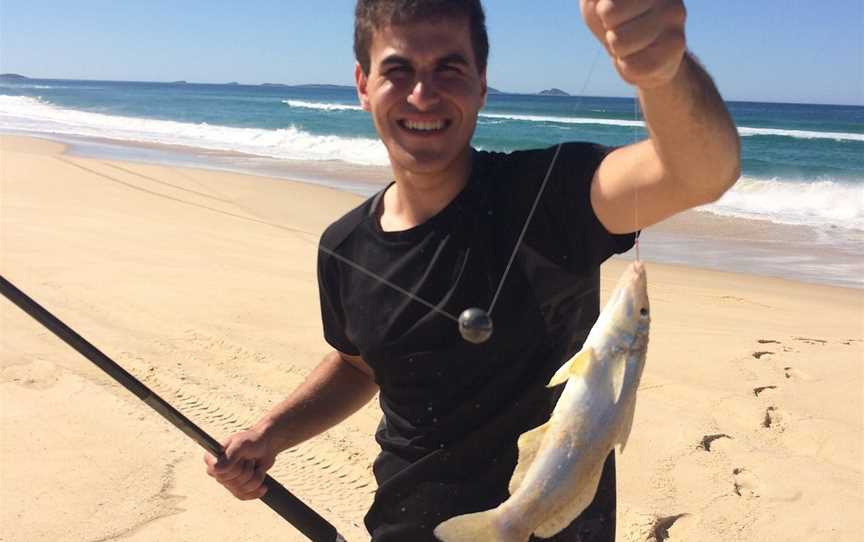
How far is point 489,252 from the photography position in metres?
2.17

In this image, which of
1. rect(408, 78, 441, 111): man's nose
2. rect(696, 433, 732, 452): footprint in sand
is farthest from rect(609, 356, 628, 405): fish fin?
rect(696, 433, 732, 452): footprint in sand

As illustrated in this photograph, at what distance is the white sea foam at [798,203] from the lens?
15.2 meters

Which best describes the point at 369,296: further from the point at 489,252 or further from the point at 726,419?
the point at 726,419

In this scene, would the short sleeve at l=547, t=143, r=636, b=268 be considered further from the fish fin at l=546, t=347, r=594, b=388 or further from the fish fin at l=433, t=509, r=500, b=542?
the fish fin at l=433, t=509, r=500, b=542

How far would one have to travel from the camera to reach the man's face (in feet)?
7.11

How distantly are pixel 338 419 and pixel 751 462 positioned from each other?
2839 mm

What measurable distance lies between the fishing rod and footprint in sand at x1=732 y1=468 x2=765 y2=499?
2.43 m

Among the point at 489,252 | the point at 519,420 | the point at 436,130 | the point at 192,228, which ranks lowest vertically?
the point at 192,228

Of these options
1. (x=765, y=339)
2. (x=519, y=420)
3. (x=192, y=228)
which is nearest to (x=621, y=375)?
(x=519, y=420)

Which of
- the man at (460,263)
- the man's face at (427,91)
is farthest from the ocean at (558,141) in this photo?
the man's face at (427,91)

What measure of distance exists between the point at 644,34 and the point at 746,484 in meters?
3.60

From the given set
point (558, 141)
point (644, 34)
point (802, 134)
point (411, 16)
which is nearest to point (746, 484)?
point (411, 16)

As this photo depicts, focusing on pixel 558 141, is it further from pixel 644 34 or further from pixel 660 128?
pixel 644 34

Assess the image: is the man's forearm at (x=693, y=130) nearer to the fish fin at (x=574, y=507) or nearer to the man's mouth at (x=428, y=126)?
the man's mouth at (x=428, y=126)
